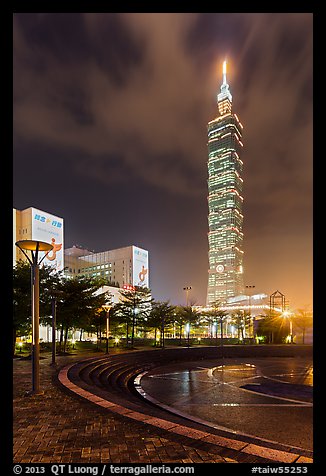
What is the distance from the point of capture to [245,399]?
39.6ft

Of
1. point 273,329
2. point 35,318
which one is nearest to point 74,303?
point 35,318

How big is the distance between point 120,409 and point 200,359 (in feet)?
71.0

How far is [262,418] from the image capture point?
378 inches

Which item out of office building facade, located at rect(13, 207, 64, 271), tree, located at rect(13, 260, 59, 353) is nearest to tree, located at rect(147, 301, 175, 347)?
tree, located at rect(13, 260, 59, 353)

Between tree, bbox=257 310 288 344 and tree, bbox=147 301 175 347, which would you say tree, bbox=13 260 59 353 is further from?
tree, bbox=257 310 288 344

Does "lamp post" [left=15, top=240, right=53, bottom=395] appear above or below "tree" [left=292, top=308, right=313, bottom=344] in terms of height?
above

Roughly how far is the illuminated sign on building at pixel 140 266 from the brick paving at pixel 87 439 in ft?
380

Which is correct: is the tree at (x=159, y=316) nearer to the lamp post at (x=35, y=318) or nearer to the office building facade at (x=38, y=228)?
the lamp post at (x=35, y=318)

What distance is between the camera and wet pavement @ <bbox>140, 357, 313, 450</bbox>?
28.4 ft

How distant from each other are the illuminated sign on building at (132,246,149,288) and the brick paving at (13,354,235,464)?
11574 centimetres

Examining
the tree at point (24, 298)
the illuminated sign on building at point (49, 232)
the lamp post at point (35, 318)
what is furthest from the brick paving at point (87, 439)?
the illuminated sign on building at point (49, 232)

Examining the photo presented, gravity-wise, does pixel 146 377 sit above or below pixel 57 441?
below
